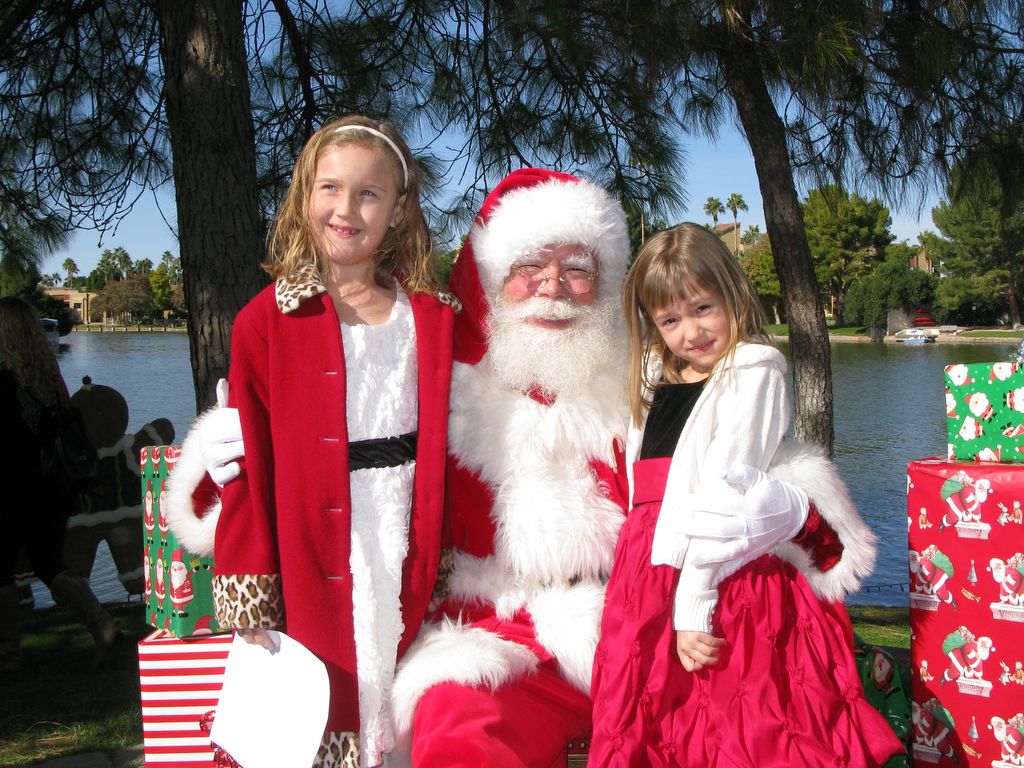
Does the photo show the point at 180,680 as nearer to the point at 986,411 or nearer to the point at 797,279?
the point at 986,411

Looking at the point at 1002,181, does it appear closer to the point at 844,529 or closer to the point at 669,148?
the point at 669,148

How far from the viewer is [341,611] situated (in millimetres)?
1965

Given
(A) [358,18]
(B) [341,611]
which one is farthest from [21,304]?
(B) [341,611]

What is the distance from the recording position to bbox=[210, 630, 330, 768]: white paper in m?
1.86

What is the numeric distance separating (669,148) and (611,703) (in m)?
3.25

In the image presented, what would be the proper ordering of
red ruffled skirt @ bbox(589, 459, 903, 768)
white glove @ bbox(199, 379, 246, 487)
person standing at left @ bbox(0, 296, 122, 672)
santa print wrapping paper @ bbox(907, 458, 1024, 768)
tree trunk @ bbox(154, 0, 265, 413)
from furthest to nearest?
person standing at left @ bbox(0, 296, 122, 672) < tree trunk @ bbox(154, 0, 265, 413) < santa print wrapping paper @ bbox(907, 458, 1024, 768) < white glove @ bbox(199, 379, 246, 487) < red ruffled skirt @ bbox(589, 459, 903, 768)

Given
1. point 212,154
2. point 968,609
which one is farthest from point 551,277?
point 212,154

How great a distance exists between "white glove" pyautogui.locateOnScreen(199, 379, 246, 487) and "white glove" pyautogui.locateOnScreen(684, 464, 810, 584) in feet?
3.22

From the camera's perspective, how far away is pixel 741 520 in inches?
72.0

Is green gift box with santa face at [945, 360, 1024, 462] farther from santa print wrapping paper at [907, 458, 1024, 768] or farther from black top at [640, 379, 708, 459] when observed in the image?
black top at [640, 379, 708, 459]

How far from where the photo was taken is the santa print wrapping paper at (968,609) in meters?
2.11

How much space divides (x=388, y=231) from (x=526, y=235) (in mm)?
342

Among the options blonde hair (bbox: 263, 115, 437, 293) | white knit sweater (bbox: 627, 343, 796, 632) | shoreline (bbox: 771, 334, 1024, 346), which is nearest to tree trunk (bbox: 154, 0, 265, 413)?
blonde hair (bbox: 263, 115, 437, 293)

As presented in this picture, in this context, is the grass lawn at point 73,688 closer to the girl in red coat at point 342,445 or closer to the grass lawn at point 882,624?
the grass lawn at point 882,624
